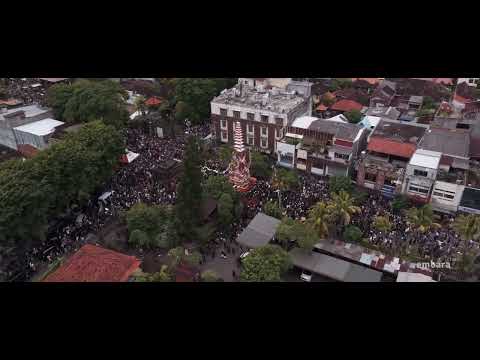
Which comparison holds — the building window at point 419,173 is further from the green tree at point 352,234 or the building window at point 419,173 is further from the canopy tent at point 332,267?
the canopy tent at point 332,267

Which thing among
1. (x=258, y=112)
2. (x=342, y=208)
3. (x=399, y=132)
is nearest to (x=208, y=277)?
(x=342, y=208)

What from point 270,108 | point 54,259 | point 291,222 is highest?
point 270,108

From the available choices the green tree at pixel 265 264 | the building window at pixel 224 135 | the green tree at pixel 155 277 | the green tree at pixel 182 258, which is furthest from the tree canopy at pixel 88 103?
the green tree at pixel 265 264

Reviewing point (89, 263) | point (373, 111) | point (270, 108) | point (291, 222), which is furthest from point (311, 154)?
point (89, 263)

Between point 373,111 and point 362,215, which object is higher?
point 373,111

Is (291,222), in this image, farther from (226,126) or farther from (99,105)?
(99,105)

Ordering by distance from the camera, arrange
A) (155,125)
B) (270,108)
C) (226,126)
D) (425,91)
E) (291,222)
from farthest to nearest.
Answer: (425,91), (155,125), (226,126), (270,108), (291,222)
